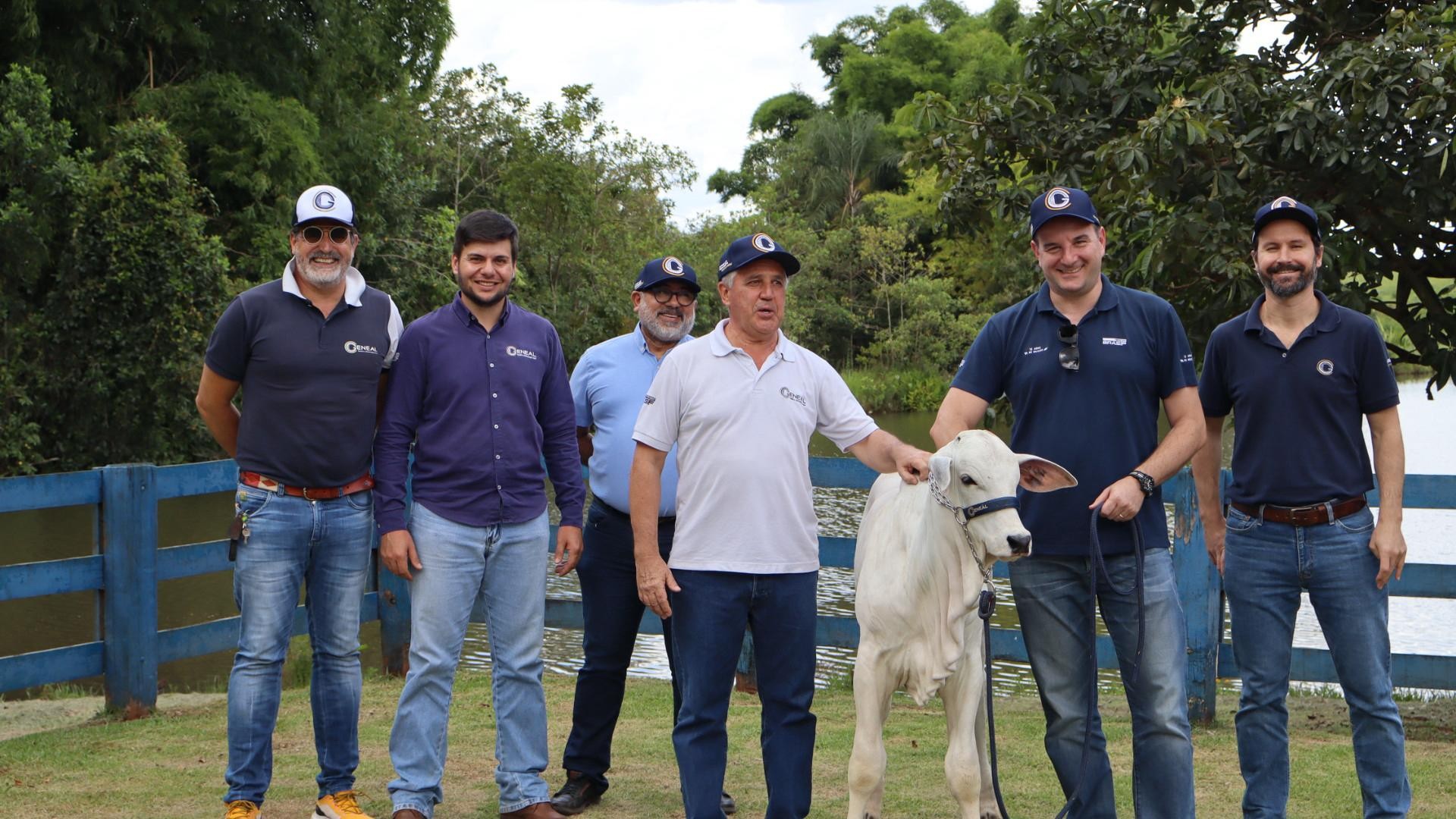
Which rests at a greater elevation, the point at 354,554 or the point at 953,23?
the point at 953,23

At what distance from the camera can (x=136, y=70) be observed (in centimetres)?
2234

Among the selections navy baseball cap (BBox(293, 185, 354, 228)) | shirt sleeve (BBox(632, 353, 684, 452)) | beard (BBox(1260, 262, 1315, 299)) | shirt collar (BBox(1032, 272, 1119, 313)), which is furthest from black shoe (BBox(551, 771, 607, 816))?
beard (BBox(1260, 262, 1315, 299))

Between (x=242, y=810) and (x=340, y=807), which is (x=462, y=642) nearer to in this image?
(x=340, y=807)

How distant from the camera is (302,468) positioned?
446cm

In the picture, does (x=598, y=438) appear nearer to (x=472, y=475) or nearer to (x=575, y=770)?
(x=472, y=475)

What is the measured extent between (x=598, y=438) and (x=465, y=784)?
4.99 ft

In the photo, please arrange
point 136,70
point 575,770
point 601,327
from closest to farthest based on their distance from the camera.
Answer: point 575,770, point 136,70, point 601,327

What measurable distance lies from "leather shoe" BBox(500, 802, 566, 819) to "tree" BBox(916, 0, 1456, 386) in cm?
406

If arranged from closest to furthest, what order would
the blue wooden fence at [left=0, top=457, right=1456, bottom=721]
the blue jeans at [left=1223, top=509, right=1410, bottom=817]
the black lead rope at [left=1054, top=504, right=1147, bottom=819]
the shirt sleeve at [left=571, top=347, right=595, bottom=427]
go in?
the black lead rope at [left=1054, top=504, right=1147, bottom=819] → the blue jeans at [left=1223, top=509, right=1410, bottom=817] → the shirt sleeve at [left=571, top=347, right=595, bottom=427] → the blue wooden fence at [left=0, top=457, right=1456, bottom=721]

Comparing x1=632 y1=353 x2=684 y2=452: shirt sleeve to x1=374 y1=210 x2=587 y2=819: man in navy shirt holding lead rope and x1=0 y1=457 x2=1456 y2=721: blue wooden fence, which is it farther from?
x1=0 y1=457 x2=1456 y2=721: blue wooden fence

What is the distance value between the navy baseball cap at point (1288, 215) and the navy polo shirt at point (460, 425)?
2533 mm

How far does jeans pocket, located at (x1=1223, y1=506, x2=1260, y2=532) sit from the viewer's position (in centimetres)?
440

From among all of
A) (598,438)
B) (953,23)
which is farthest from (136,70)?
(953,23)

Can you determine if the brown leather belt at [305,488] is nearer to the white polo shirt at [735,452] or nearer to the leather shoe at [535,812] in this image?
the white polo shirt at [735,452]
